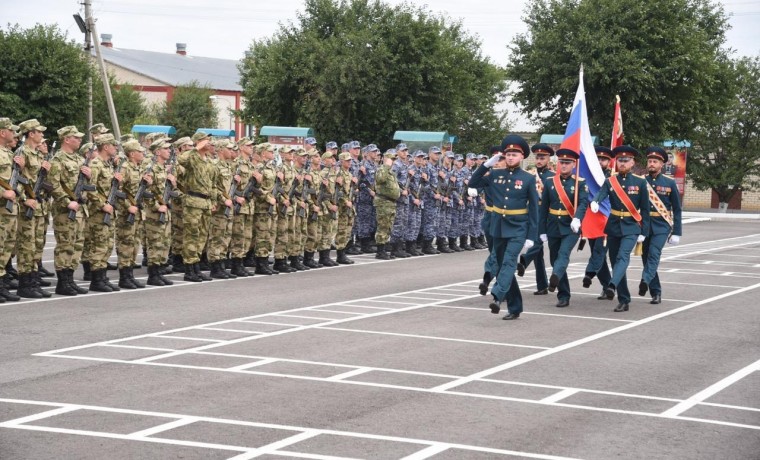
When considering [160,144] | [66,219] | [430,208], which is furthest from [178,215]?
[430,208]

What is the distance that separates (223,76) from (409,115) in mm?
48410

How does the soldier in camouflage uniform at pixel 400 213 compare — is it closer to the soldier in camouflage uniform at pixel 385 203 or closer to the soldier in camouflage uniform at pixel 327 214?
the soldier in camouflage uniform at pixel 385 203

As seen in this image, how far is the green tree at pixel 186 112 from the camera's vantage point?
71062 millimetres

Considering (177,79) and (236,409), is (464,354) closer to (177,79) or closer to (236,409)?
(236,409)

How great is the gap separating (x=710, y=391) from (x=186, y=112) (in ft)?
210

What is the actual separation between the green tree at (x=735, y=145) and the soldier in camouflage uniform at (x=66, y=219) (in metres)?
40.0

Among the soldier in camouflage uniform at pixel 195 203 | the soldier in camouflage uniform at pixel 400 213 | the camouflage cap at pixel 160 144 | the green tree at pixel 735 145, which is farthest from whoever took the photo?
the green tree at pixel 735 145

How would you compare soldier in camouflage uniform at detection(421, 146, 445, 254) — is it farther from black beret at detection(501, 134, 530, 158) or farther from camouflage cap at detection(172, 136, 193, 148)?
black beret at detection(501, 134, 530, 158)

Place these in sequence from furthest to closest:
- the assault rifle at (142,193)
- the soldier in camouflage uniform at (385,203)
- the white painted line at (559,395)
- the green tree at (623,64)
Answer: the green tree at (623,64), the soldier in camouflage uniform at (385,203), the assault rifle at (142,193), the white painted line at (559,395)

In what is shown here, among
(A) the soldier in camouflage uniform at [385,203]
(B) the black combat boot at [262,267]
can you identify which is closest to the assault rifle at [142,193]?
(B) the black combat boot at [262,267]

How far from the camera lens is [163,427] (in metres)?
7.62

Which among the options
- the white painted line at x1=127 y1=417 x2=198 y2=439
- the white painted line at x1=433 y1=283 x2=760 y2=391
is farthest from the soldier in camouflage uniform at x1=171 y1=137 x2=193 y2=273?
the white painted line at x1=127 y1=417 x2=198 y2=439

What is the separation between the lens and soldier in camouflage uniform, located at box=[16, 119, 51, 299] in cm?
1423

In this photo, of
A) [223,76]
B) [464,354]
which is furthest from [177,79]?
[464,354]
